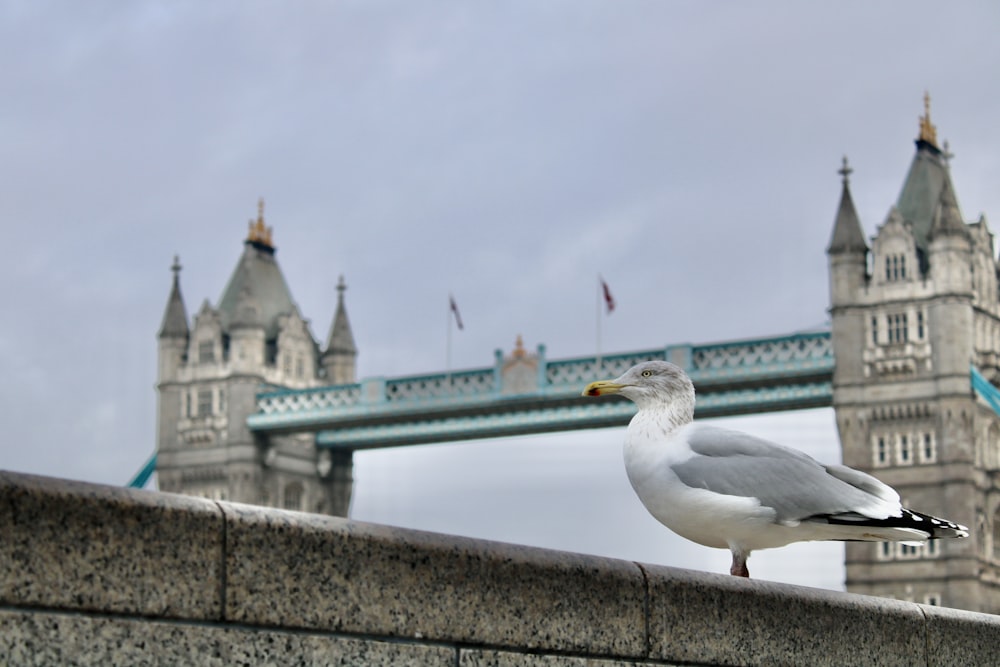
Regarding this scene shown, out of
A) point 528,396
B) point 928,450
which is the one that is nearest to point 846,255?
point 928,450

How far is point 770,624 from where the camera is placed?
635 centimetres

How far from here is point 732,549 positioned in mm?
6832

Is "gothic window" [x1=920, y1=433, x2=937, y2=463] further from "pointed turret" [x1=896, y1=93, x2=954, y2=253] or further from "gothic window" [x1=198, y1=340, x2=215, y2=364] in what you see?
"gothic window" [x1=198, y1=340, x2=215, y2=364]

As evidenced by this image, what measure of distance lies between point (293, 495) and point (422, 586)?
208 ft

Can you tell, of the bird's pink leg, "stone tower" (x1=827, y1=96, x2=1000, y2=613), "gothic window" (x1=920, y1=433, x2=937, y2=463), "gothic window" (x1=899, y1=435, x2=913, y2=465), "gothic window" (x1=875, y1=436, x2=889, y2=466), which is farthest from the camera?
"gothic window" (x1=875, y1=436, x2=889, y2=466)

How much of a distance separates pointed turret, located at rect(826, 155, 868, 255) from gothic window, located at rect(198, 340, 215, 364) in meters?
24.2

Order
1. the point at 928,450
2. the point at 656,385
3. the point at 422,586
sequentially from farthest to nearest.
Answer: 1. the point at 928,450
2. the point at 656,385
3. the point at 422,586

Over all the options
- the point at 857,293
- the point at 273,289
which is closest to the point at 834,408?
the point at 857,293

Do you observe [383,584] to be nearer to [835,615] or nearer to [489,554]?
[489,554]

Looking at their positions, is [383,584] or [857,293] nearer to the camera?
[383,584]

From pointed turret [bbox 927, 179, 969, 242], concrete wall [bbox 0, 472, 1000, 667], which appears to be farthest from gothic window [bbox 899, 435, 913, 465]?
concrete wall [bbox 0, 472, 1000, 667]

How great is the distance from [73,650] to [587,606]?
72.2 inches

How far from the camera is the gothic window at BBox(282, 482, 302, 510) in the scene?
67.6 metres

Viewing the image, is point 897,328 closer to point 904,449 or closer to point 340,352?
point 904,449
